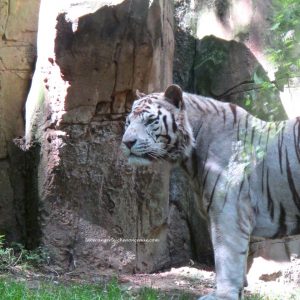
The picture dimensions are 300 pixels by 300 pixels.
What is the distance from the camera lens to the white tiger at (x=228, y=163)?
5.86 m

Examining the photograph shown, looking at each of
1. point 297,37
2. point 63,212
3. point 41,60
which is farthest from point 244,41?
point 297,37

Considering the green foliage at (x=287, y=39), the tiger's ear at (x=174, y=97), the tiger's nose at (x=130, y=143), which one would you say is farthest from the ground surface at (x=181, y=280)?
the green foliage at (x=287, y=39)

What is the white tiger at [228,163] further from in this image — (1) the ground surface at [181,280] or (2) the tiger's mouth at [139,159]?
(1) the ground surface at [181,280]

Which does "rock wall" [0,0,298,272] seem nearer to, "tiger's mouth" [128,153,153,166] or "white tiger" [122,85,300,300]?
"white tiger" [122,85,300,300]

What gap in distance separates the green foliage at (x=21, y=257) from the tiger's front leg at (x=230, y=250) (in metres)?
2.42

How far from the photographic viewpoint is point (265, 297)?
692 cm

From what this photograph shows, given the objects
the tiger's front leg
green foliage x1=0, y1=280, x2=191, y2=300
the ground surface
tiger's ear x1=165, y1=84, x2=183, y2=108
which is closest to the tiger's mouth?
tiger's ear x1=165, y1=84, x2=183, y2=108

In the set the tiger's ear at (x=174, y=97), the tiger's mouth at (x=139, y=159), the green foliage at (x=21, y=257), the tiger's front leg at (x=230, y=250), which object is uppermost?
the tiger's ear at (x=174, y=97)

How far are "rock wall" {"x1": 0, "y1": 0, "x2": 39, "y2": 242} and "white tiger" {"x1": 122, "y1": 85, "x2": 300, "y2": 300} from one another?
7.61 ft

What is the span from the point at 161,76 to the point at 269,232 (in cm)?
255

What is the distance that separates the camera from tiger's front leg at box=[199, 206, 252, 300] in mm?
5820

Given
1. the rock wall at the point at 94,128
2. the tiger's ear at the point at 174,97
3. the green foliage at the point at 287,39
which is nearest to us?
the green foliage at the point at 287,39

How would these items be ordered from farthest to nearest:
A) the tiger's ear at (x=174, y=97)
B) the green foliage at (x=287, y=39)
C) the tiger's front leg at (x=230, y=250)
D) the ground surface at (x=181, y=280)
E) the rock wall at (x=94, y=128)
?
the rock wall at (x=94, y=128)
the ground surface at (x=181, y=280)
the tiger's ear at (x=174, y=97)
the tiger's front leg at (x=230, y=250)
the green foliage at (x=287, y=39)

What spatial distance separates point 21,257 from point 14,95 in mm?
1932
